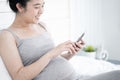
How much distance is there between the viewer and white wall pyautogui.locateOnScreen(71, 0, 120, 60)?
217 centimetres

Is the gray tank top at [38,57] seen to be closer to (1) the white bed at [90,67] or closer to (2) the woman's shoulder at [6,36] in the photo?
(2) the woman's shoulder at [6,36]

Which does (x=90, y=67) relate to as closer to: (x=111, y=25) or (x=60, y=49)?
(x=60, y=49)

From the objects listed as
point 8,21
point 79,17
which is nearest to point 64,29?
point 79,17

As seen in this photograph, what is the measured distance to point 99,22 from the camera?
2.31 meters

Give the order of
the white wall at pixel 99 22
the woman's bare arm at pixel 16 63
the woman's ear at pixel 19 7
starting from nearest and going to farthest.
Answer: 1. the woman's bare arm at pixel 16 63
2. the woman's ear at pixel 19 7
3. the white wall at pixel 99 22

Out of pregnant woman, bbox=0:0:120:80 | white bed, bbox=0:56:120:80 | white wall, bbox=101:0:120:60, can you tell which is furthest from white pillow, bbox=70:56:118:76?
white wall, bbox=101:0:120:60

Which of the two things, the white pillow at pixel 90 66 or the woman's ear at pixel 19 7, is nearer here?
the woman's ear at pixel 19 7

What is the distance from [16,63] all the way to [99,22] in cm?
135

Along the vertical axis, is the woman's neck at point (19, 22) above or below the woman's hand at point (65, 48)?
above

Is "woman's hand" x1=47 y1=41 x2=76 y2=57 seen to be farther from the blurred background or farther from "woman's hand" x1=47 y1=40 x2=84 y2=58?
the blurred background

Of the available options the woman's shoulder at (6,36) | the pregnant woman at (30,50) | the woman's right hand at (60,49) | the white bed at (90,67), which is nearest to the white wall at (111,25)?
the white bed at (90,67)

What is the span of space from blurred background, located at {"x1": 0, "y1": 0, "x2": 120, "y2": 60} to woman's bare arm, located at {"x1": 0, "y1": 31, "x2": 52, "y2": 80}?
79 cm

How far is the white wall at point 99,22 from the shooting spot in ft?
7.13

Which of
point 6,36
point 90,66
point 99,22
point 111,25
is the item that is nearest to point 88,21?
point 99,22
